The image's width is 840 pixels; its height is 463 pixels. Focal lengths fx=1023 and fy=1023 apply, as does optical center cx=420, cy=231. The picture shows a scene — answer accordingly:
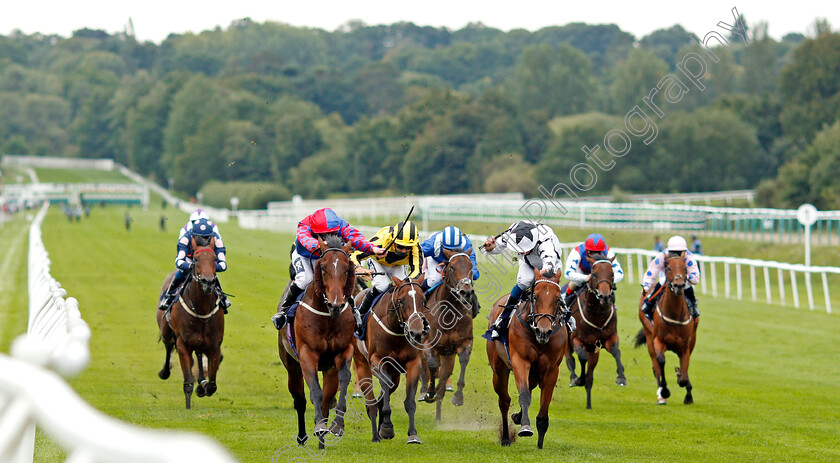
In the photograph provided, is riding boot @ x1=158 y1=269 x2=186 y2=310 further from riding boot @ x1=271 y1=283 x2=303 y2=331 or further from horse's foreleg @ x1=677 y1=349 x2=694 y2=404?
horse's foreleg @ x1=677 y1=349 x2=694 y2=404

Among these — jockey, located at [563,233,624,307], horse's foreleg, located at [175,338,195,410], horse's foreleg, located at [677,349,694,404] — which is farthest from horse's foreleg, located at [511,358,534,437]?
horse's foreleg, located at [175,338,195,410]

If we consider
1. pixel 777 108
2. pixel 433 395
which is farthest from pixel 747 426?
pixel 777 108

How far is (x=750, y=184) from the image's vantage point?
51281 mm

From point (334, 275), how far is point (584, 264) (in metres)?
3.90

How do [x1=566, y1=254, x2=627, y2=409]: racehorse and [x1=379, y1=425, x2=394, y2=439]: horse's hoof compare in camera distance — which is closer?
[x1=379, y1=425, x2=394, y2=439]: horse's hoof

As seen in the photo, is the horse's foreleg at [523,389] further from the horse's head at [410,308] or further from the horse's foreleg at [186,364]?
the horse's foreleg at [186,364]

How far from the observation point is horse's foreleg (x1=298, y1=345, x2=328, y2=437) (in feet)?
23.9

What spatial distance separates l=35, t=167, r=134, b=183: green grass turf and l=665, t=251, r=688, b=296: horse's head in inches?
3592

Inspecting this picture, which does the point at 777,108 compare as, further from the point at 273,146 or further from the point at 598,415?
the point at 598,415

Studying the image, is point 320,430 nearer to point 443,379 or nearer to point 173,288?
point 443,379

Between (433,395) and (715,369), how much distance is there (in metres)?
5.80

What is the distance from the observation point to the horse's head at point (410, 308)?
7461 mm

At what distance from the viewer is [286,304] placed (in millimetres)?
7879

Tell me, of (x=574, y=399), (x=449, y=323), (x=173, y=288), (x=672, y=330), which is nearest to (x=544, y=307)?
(x=449, y=323)
